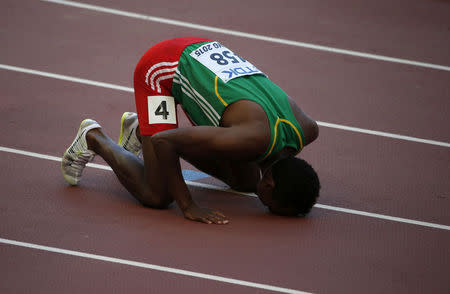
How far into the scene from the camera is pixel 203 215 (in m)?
4.66

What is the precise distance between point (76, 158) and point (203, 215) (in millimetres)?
927

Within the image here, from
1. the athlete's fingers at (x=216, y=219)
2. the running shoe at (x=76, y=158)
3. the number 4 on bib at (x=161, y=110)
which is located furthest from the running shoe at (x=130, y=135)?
the athlete's fingers at (x=216, y=219)

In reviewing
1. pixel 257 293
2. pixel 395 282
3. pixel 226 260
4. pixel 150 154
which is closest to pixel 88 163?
pixel 150 154

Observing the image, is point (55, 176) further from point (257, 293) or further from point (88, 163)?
point (257, 293)

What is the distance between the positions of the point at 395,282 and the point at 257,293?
800 millimetres

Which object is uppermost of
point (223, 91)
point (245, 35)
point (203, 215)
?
point (223, 91)

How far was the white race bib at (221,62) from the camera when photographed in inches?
182

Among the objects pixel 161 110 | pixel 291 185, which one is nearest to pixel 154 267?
pixel 291 185

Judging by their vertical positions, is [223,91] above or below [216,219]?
above

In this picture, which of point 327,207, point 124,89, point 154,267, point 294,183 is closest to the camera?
point 154,267

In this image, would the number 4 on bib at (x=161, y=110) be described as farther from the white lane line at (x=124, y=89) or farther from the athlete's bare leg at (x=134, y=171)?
the white lane line at (x=124, y=89)

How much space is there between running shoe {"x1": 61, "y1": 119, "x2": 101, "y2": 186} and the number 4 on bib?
1.49 ft

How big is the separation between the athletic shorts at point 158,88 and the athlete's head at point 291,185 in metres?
0.68

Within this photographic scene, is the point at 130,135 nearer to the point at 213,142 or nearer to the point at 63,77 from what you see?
the point at 213,142
